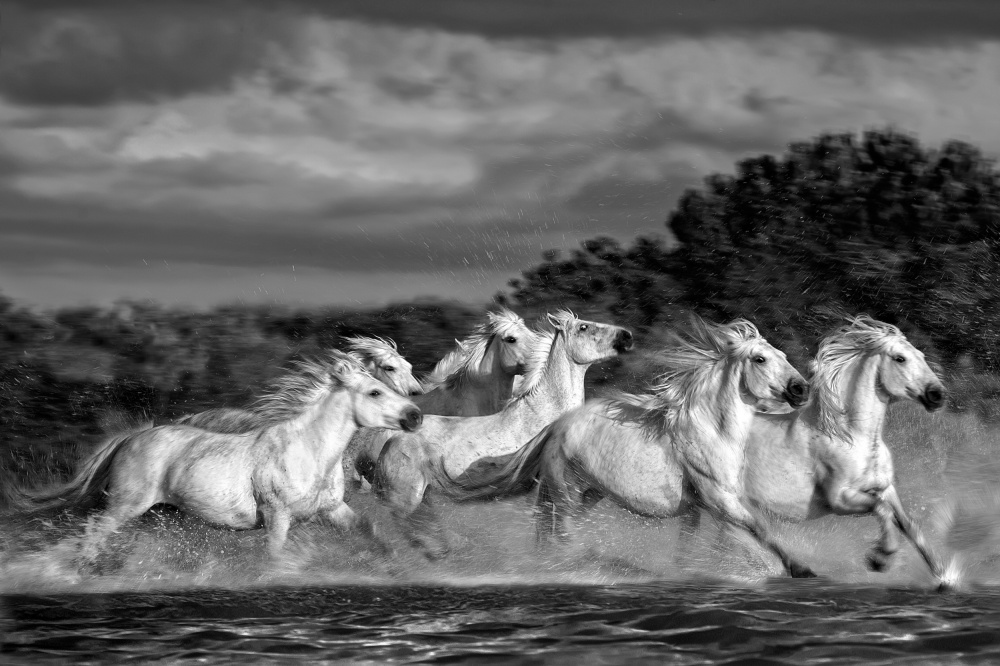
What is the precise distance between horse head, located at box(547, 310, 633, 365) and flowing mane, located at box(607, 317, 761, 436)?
2.67 ft

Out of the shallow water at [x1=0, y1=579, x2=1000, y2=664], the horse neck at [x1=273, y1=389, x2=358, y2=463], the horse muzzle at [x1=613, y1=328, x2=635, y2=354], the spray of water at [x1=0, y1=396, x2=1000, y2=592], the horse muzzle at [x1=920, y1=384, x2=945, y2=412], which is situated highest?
the horse muzzle at [x1=613, y1=328, x2=635, y2=354]

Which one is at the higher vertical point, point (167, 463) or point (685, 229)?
point (685, 229)

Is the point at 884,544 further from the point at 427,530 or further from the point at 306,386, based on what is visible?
the point at 306,386

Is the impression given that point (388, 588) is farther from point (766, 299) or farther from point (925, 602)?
point (766, 299)

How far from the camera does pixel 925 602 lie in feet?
24.8

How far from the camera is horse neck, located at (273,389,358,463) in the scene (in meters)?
8.41

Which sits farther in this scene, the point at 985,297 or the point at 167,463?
the point at 985,297

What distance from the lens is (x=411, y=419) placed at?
26.9 feet

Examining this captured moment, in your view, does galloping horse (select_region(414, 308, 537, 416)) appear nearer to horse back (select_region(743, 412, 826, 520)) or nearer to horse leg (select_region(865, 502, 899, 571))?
horse back (select_region(743, 412, 826, 520))

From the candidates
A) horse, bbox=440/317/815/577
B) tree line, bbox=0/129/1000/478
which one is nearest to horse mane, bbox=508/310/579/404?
horse, bbox=440/317/815/577

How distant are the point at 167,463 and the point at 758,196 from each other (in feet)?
36.6

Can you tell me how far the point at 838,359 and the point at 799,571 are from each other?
156 centimetres

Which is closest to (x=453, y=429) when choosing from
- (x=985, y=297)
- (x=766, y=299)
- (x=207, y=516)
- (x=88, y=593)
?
(x=207, y=516)

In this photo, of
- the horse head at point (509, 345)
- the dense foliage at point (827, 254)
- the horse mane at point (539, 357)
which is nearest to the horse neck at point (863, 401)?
the horse mane at point (539, 357)
